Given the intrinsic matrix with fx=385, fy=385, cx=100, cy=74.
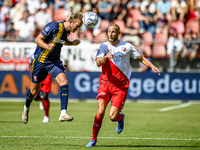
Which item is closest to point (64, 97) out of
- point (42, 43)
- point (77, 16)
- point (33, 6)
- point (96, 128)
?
point (96, 128)

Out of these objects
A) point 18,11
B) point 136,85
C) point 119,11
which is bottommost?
point 136,85

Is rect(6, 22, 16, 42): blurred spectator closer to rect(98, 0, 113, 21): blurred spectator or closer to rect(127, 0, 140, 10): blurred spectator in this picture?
rect(98, 0, 113, 21): blurred spectator

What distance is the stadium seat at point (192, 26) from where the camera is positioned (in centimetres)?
2028

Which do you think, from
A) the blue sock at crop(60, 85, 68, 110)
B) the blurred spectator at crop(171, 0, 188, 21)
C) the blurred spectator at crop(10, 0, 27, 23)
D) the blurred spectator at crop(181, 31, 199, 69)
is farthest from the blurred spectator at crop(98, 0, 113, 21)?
the blue sock at crop(60, 85, 68, 110)

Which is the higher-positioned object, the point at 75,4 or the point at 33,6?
the point at 75,4

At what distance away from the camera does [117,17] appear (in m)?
21.1

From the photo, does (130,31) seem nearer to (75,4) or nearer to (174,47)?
(174,47)

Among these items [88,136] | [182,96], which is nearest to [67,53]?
[182,96]

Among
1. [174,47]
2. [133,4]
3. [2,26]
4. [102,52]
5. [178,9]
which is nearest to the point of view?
[102,52]

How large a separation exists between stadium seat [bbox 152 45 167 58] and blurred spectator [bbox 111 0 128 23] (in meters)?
3.74

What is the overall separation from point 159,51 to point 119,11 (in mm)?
4459

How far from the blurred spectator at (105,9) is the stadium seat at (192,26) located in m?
4.23

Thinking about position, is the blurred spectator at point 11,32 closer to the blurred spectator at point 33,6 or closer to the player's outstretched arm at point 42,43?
the blurred spectator at point 33,6

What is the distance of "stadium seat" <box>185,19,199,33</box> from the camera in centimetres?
2028
